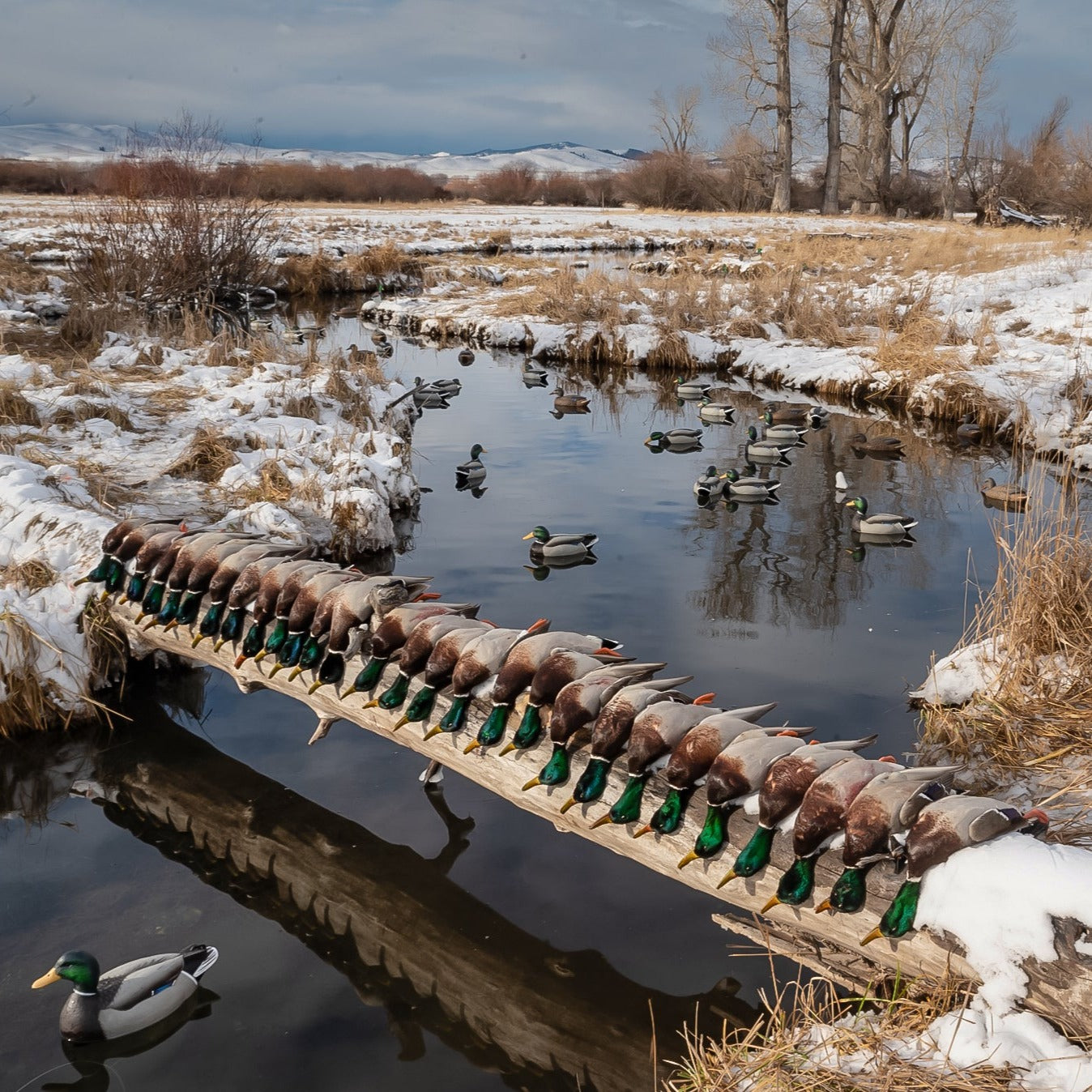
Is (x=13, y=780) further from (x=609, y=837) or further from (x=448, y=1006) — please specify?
(x=609, y=837)

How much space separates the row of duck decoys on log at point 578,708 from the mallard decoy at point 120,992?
4.30 ft

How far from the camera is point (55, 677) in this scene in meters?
5.58

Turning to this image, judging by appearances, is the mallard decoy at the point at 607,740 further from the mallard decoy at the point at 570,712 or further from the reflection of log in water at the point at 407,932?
the reflection of log in water at the point at 407,932

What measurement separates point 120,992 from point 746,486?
306 inches

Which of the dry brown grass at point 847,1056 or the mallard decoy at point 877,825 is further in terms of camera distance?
the mallard decoy at point 877,825

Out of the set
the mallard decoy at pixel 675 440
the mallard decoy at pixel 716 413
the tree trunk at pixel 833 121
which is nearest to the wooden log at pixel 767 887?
the mallard decoy at pixel 675 440

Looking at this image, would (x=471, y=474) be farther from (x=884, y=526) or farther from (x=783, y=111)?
(x=783, y=111)

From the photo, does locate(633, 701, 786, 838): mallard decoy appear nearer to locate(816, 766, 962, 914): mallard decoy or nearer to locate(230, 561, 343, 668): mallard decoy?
locate(816, 766, 962, 914): mallard decoy

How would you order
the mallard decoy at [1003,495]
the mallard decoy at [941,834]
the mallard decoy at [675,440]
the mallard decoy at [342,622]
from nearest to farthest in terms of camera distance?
the mallard decoy at [941,834]
the mallard decoy at [342,622]
the mallard decoy at [1003,495]
the mallard decoy at [675,440]

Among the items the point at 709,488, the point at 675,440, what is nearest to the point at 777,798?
the point at 709,488

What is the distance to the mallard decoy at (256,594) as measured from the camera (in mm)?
4918

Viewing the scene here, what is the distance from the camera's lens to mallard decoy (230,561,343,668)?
4.86 metres

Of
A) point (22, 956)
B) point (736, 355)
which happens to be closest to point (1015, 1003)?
point (22, 956)

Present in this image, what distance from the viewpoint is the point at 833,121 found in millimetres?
44156
